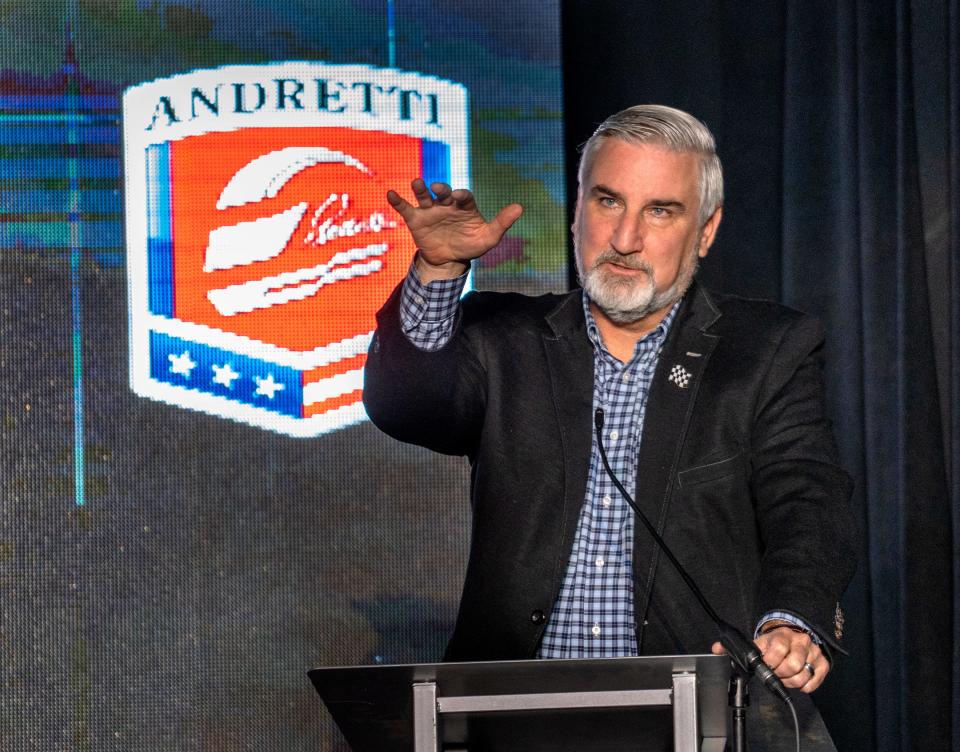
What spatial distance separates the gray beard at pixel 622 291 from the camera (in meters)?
2.06

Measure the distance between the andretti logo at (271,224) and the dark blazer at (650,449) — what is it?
113 cm

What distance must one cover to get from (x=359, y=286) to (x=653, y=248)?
4.18 feet

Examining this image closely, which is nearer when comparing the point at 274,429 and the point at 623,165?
the point at 623,165

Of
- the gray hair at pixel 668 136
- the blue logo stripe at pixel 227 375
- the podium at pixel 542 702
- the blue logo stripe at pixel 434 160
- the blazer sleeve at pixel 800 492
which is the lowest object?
the podium at pixel 542 702

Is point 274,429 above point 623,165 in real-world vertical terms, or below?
below

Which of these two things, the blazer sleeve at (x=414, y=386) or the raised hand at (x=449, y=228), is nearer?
the raised hand at (x=449, y=228)

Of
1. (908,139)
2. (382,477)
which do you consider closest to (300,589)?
(382,477)

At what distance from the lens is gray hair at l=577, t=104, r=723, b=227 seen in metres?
2.10

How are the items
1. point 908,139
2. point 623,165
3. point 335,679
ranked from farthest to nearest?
1. point 908,139
2. point 623,165
3. point 335,679

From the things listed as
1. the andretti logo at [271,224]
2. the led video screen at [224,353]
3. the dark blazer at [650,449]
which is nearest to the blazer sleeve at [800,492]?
the dark blazer at [650,449]

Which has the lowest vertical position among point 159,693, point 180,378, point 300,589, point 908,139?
point 159,693

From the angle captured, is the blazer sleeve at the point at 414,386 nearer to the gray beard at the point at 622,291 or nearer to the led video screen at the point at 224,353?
the gray beard at the point at 622,291

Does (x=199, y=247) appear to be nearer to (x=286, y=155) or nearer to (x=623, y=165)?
(x=286, y=155)

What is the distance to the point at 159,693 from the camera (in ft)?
10.6
